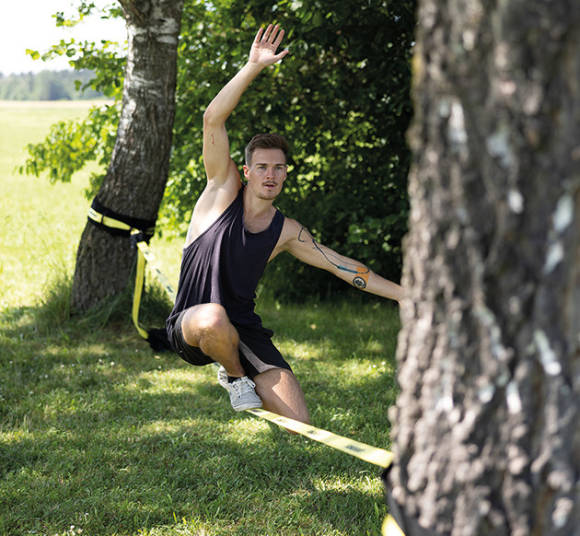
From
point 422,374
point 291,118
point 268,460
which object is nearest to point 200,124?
point 291,118

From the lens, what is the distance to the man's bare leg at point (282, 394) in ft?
13.8

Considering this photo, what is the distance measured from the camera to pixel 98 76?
7922 millimetres

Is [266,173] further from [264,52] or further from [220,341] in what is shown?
[220,341]

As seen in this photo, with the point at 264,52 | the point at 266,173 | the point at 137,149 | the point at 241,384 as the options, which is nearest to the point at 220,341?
the point at 241,384

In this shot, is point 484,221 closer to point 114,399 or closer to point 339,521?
point 339,521

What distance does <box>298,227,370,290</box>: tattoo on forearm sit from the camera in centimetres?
430

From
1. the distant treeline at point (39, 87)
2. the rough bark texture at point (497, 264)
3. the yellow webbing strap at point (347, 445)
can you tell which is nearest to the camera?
the rough bark texture at point (497, 264)

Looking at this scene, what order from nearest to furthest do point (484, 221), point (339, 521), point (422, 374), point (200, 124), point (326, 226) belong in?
point (484, 221)
point (422, 374)
point (339, 521)
point (200, 124)
point (326, 226)

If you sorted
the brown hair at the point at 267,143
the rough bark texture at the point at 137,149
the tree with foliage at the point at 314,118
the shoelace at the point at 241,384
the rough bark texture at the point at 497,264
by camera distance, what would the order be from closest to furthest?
the rough bark texture at the point at 497,264, the shoelace at the point at 241,384, the brown hair at the point at 267,143, the rough bark texture at the point at 137,149, the tree with foliage at the point at 314,118

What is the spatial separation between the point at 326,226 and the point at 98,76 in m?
3.14

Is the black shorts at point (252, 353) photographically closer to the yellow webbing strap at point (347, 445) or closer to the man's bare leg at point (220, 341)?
the man's bare leg at point (220, 341)

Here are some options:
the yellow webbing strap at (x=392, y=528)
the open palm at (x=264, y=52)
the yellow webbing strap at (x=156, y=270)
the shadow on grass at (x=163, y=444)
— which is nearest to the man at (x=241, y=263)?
the open palm at (x=264, y=52)

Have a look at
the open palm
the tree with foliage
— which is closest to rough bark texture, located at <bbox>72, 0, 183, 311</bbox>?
the tree with foliage

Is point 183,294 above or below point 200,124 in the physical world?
below
